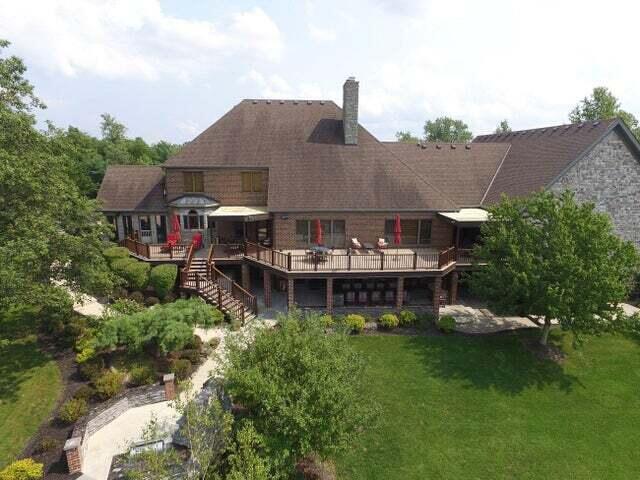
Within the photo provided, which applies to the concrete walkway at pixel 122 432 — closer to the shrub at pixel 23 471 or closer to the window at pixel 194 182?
the shrub at pixel 23 471

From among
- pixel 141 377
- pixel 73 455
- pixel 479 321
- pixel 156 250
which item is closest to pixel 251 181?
pixel 156 250

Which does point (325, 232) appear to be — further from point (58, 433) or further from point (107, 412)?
point (58, 433)

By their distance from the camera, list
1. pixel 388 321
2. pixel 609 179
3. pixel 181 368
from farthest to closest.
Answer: pixel 609 179 < pixel 388 321 < pixel 181 368

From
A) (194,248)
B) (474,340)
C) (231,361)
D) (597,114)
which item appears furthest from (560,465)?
(597,114)

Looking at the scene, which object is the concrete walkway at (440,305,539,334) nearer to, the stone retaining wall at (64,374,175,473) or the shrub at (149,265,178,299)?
the stone retaining wall at (64,374,175,473)

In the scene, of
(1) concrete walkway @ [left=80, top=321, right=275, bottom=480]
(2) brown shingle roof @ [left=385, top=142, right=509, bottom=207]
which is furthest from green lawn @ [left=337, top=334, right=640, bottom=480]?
(2) brown shingle roof @ [left=385, top=142, right=509, bottom=207]

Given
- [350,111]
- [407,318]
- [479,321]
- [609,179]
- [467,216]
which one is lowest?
[479,321]

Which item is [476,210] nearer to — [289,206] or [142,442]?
[289,206]
